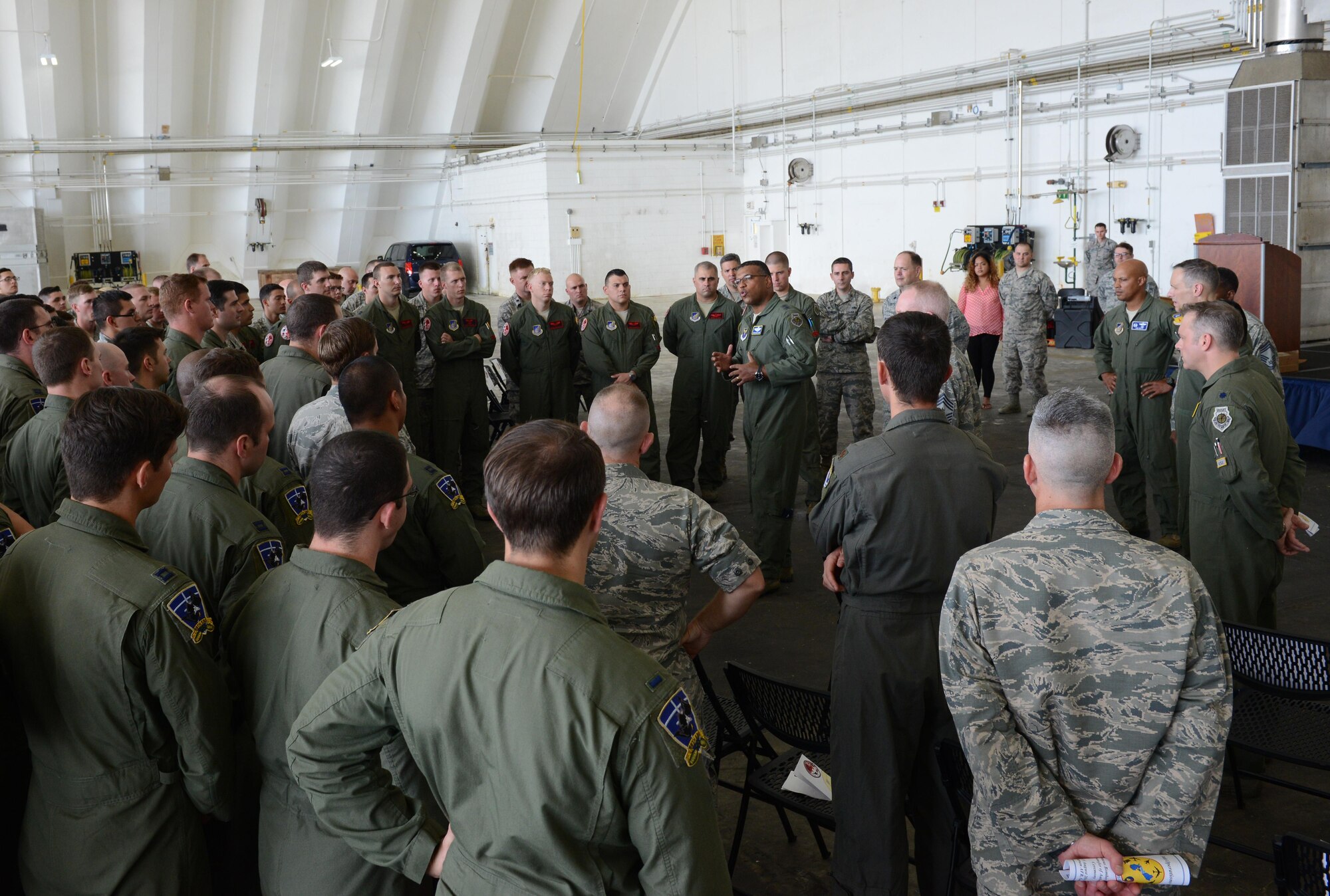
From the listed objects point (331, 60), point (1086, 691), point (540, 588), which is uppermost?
point (331, 60)

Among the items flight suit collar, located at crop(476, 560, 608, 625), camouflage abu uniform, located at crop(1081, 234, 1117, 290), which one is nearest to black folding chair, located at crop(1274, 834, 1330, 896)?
flight suit collar, located at crop(476, 560, 608, 625)

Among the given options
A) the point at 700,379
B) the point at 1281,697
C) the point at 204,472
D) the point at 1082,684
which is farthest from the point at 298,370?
the point at 1281,697

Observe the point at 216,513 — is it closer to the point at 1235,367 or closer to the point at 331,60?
the point at 1235,367

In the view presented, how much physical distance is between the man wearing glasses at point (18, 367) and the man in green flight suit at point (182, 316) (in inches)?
25.2

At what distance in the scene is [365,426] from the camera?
3.14 metres

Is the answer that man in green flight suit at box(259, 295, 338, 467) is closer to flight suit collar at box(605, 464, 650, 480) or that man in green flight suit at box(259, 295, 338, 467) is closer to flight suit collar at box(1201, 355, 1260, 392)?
flight suit collar at box(605, 464, 650, 480)

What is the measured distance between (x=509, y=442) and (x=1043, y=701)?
1108 mm

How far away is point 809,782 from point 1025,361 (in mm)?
7406

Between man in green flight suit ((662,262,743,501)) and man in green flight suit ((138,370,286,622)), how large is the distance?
444 cm

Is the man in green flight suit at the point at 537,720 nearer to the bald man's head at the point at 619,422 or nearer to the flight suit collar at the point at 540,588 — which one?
the flight suit collar at the point at 540,588

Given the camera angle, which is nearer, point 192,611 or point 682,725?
point 682,725

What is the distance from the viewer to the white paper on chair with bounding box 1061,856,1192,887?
6.07ft

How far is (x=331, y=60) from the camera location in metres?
18.4

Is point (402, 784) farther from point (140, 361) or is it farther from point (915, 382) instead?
point (140, 361)
